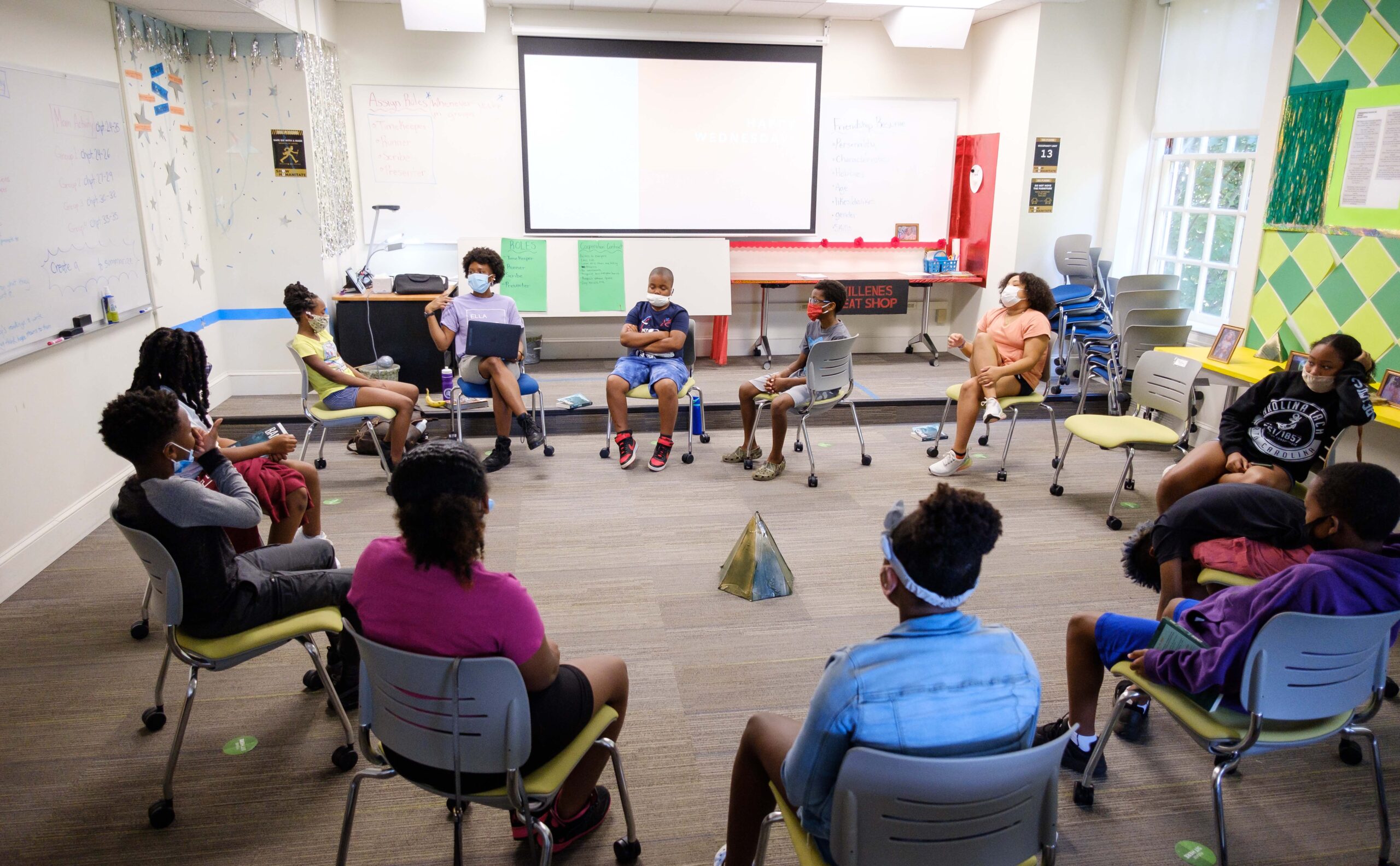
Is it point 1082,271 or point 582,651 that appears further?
point 1082,271

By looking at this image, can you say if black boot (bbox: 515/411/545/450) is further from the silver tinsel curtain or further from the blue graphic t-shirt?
the silver tinsel curtain

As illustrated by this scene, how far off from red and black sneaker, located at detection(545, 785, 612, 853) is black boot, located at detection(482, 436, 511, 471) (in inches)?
118

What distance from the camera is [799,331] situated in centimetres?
772

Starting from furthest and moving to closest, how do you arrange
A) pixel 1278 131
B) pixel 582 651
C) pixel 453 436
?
pixel 453 436
pixel 1278 131
pixel 582 651

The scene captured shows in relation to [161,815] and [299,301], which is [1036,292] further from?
[161,815]

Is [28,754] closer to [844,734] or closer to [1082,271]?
[844,734]

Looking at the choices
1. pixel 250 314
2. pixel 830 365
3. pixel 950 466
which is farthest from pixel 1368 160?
pixel 250 314

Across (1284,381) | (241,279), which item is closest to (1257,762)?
(1284,381)

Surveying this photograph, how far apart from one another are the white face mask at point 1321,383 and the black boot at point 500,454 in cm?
392

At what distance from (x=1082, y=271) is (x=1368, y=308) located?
2.28 m

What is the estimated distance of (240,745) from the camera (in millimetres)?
2594

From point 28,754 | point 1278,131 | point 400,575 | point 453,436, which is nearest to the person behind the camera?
point 400,575

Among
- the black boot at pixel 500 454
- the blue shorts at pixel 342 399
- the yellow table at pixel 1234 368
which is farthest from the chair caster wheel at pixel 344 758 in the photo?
the yellow table at pixel 1234 368

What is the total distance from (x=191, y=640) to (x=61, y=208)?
8.87 feet
